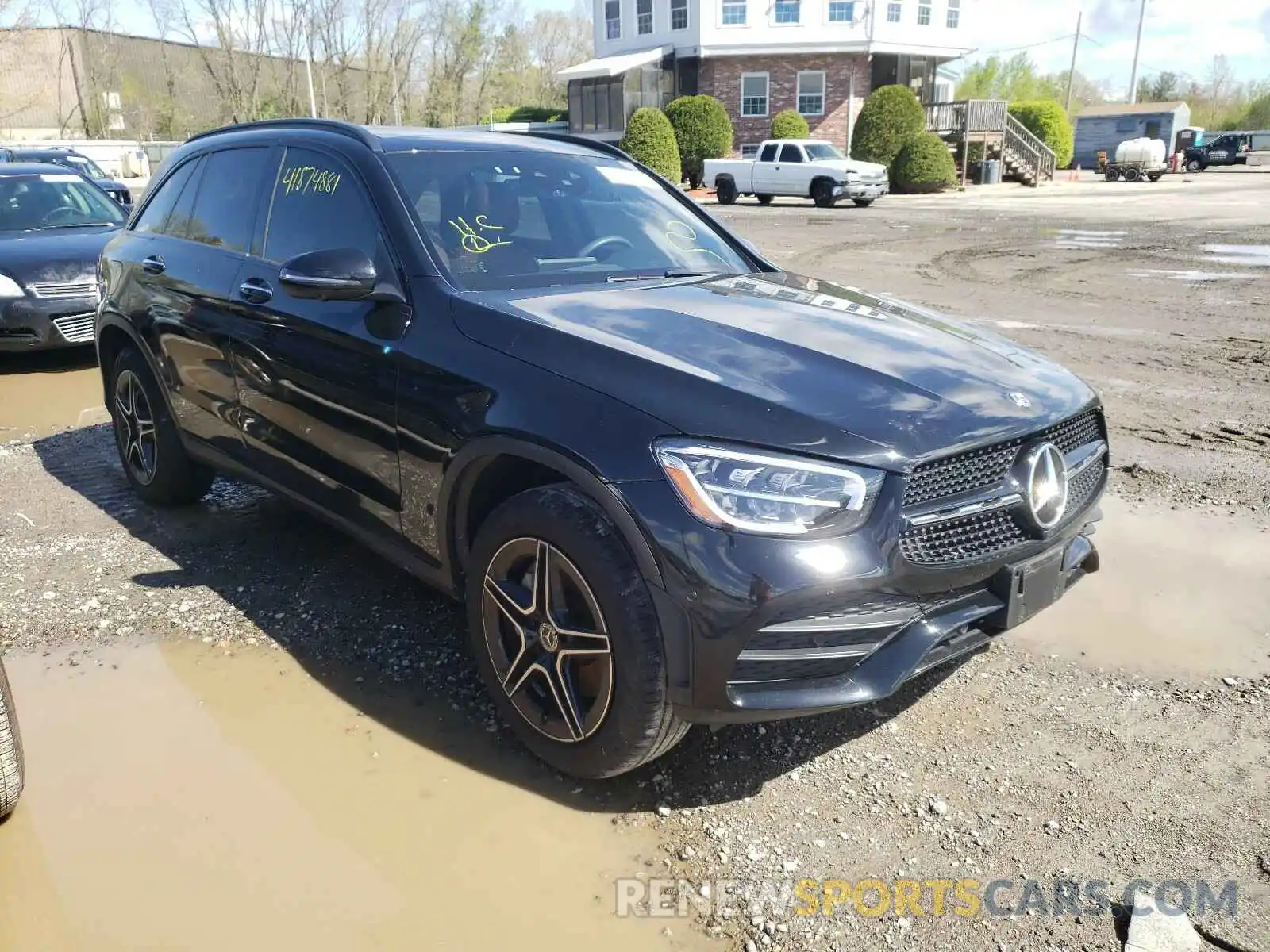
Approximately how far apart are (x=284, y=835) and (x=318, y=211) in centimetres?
219

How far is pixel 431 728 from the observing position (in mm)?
3203

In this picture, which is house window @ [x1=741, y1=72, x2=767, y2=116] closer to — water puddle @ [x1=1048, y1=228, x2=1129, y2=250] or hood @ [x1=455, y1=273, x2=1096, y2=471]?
water puddle @ [x1=1048, y1=228, x2=1129, y2=250]

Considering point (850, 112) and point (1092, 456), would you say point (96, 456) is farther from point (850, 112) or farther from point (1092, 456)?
point (850, 112)

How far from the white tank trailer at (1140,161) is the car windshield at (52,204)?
128ft

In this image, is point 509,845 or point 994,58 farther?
point 994,58

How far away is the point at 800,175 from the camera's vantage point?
2703cm

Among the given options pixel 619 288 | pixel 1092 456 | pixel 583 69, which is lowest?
pixel 1092 456

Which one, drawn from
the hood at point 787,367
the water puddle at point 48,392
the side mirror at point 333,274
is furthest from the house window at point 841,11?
the side mirror at point 333,274

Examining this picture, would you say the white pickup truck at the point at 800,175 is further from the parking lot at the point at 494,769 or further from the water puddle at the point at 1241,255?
the parking lot at the point at 494,769

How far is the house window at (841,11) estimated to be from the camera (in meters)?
38.8

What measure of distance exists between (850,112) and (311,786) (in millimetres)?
40923

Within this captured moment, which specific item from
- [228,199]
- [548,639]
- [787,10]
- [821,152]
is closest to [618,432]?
[548,639]

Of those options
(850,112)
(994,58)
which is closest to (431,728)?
(850,112)

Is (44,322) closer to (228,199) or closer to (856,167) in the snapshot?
(228,199)
